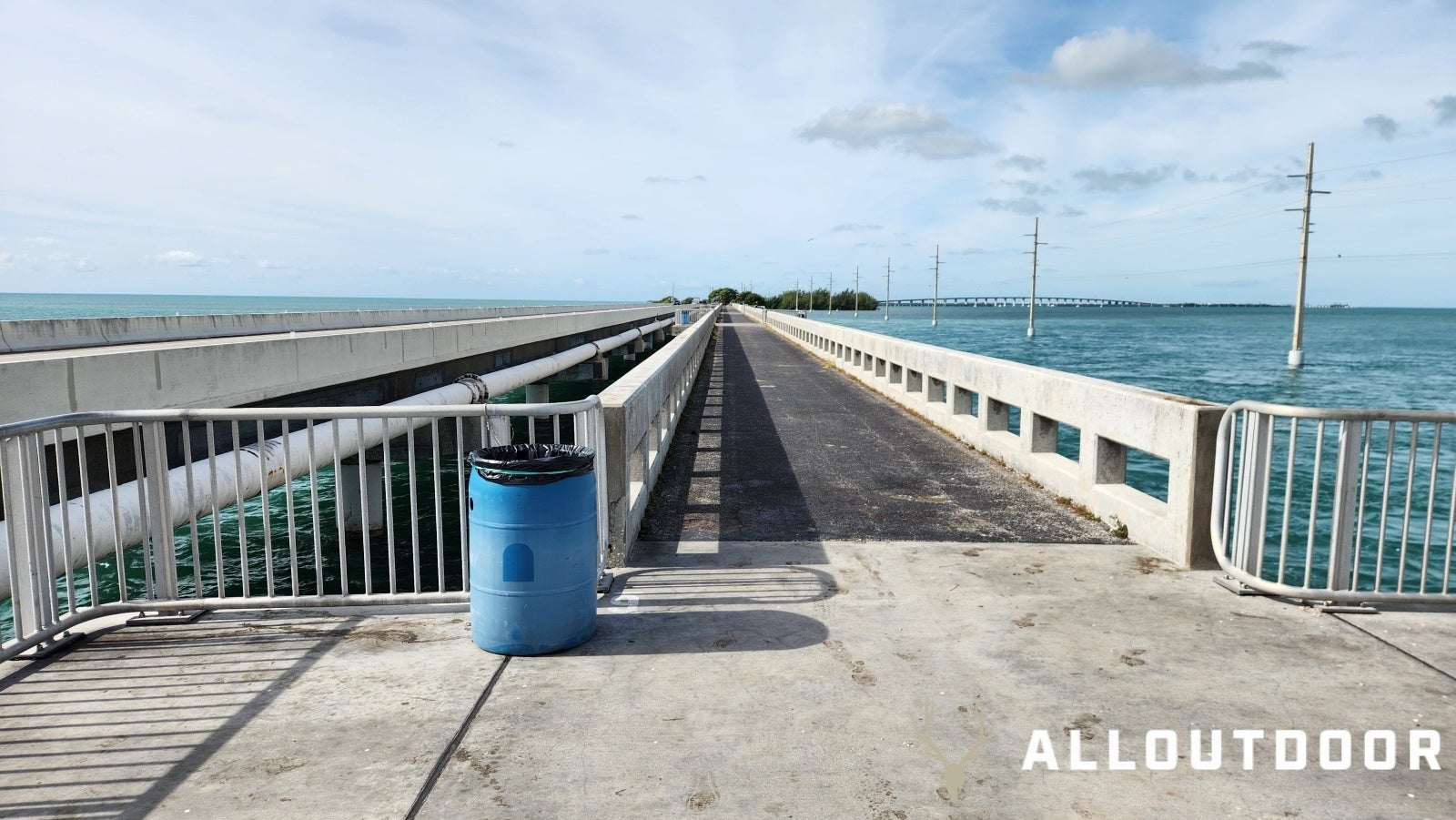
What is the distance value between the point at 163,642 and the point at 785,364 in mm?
22480

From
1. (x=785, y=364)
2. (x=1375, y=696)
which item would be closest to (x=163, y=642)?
(x=1375, y=696)

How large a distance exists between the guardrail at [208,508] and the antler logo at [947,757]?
270 cm

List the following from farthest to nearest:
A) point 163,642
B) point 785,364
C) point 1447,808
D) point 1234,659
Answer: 1. point 785,364
2. point 163,642
3. point 1234,659
4. point 1447,808

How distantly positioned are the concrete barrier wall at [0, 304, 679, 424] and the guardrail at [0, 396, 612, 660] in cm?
36

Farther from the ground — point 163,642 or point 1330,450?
point 163,642

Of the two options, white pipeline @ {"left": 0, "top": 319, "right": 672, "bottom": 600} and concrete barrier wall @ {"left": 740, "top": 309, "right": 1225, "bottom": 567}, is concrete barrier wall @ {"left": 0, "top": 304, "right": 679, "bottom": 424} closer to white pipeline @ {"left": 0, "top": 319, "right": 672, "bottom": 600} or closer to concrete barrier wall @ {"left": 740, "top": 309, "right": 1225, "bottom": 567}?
white pipeline @ {"left": 0, "top": 319, "right": 672, "bottom": 600}

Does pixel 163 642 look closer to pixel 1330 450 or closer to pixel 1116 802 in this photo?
pixel 1116 802

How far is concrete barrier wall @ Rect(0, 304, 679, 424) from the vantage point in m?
6.84

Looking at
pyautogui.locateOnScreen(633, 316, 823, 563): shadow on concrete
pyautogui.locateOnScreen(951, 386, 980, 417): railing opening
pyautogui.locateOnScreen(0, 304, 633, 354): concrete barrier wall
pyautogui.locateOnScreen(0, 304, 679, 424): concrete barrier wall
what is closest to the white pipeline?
pyautogui.locateOnScreen(0, 304, 679, 424): concrete barrier wall

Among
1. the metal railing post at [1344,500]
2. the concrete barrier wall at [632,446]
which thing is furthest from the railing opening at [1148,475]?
the metal railing post at [1344,500]

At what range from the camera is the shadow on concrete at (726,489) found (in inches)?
287

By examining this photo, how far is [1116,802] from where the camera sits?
3404 mm

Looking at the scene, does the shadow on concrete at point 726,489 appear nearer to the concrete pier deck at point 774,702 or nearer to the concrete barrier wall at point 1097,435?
the concrete pier deck at point 774,702

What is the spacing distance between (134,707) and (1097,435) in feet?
23.8
